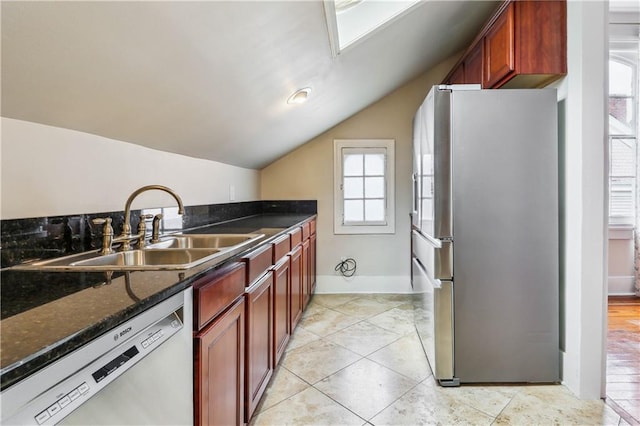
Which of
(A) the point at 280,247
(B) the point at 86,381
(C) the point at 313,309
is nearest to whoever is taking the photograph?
(B) the point at 86,381

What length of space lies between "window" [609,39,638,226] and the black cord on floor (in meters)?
2.81

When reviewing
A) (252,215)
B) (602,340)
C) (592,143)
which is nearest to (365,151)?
(252,215)

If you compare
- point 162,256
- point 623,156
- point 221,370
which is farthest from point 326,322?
point 623,156

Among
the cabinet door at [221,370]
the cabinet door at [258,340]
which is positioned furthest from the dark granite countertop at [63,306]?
the cabinet door at [258,340]

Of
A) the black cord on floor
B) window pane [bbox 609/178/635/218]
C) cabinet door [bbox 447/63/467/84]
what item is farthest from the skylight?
window pane [bbox 609/178/635/218]

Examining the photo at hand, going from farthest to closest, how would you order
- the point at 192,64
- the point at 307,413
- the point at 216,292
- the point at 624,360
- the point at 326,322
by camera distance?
1. the point at 326,322
2. the point at 624,360
3. the point at 307,413
4. the point at 192,64
5. the point at 216,292

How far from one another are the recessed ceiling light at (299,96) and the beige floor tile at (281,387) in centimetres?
179

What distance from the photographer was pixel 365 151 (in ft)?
12.5

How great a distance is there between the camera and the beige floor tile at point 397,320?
2826 millimetres

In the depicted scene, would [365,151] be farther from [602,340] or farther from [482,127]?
[602,340]

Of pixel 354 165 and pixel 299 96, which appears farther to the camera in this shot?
pixel 354 165

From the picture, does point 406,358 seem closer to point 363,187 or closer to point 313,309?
point 313,309

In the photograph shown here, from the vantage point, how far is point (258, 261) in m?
1.64

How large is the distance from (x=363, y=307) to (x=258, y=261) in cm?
200
